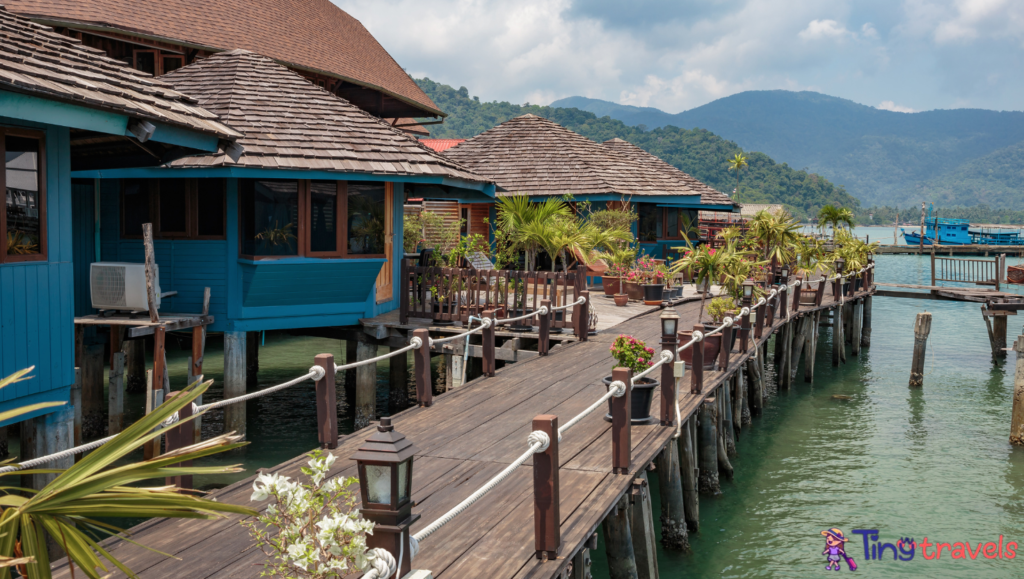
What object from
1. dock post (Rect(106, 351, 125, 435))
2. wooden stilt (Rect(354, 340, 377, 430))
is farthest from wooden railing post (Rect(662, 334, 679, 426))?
dock post (Rect(106, 351, 125, 435))

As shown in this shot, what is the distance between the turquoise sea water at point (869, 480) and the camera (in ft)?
34.0

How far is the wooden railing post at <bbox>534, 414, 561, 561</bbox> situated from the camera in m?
5.62

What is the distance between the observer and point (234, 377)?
1310cm

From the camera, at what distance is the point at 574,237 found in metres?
18.5

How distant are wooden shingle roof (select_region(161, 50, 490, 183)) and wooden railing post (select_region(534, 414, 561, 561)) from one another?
8338 millimetres

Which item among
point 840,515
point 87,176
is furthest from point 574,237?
point 87,176

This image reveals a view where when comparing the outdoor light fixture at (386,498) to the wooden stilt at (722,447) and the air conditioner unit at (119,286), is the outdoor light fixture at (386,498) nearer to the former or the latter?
the air conditioner unit at (119,286)

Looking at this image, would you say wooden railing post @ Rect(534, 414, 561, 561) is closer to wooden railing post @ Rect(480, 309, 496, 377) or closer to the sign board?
wooden railing post @ Rect(480, 309, 496, 377)

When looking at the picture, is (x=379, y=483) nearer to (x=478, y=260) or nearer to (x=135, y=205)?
(x=135, y=205)

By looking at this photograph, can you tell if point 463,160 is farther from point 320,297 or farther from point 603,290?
point 320,297

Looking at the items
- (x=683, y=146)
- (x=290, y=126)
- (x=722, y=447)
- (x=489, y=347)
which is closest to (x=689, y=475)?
(x=722, y=447)

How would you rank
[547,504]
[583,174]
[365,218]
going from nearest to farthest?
[547,504]
[365,218]
[583,174]

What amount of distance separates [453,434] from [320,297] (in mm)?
5998

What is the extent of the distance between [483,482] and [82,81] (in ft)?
17.5
